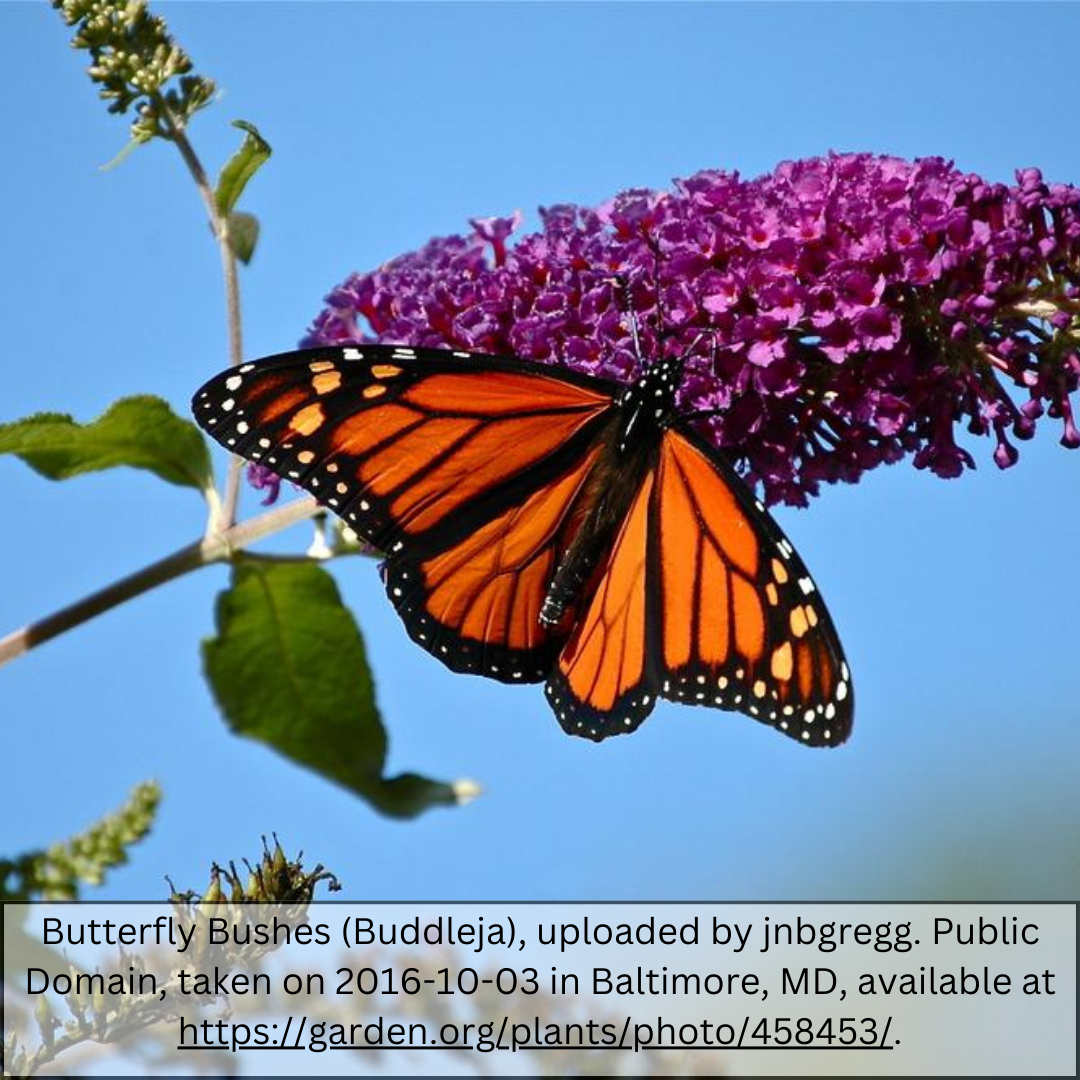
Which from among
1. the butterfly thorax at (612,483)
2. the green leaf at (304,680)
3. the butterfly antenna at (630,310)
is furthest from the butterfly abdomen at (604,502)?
the green leaf at (304,680)

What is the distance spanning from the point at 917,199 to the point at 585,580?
1.08 meters

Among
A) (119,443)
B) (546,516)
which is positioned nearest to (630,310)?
(546,516)

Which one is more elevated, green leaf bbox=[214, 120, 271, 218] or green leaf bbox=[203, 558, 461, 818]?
green leaf bbox=[214, 120, 271, 218]

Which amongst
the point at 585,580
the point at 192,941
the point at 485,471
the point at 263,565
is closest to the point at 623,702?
the point at 585,580

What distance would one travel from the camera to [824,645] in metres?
2.88

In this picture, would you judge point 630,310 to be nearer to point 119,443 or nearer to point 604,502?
point 604,502

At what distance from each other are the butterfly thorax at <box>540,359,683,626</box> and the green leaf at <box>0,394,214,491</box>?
81 centimetres

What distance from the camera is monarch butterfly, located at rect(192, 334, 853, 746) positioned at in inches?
120

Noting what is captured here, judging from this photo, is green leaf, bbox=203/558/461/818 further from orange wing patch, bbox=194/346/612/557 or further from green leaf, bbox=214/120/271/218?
green leaf, bbox=214/120/271/218

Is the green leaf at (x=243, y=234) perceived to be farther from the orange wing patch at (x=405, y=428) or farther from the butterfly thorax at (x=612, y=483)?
the butterfly thorax at (x=612, y=483)

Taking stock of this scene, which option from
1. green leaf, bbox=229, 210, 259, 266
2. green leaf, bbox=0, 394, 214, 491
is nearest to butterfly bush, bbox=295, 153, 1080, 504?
green leaf, bbox=229, 210, 259, 266

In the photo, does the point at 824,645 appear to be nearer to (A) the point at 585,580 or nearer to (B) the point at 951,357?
(A) the point at 585,580

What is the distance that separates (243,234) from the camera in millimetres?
3391

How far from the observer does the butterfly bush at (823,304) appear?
311cm
